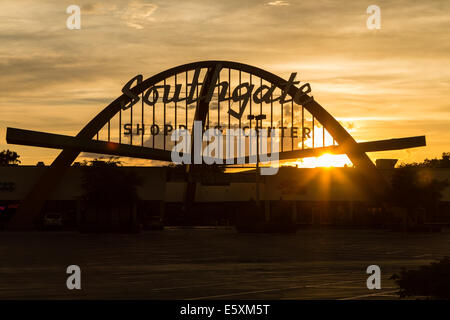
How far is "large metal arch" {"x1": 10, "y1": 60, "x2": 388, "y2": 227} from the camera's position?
8225 cm

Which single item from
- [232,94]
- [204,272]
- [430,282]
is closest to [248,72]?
[232,94]

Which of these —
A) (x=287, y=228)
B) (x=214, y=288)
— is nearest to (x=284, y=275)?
(x=214, y=288)

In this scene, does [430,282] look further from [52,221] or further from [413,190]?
[413,190]

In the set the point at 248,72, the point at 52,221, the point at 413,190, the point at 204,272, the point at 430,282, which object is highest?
the point at 248,72

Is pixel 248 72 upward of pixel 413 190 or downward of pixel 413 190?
upward

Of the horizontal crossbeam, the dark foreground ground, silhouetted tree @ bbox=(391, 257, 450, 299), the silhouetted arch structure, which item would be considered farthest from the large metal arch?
silhouetted tree @ bbox=(391, 257, 450, 299)

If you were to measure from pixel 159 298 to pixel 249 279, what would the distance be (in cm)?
550

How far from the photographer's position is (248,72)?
293 ft

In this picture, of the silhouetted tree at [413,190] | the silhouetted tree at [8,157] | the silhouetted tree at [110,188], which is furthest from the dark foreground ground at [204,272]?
the silhouetted tree at [8,157]

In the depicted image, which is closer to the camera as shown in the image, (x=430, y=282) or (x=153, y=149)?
(x=430, y=282)

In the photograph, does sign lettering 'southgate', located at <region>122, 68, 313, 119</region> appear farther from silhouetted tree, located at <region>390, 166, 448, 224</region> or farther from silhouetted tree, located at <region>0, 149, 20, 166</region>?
silhouetted tree, located at <region>0, 149, 20, 166</region>

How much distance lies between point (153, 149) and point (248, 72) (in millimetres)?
13086
